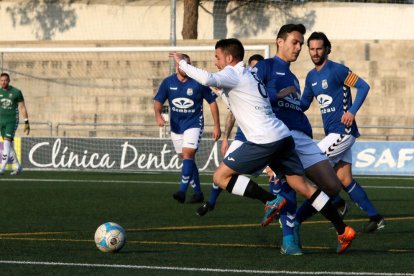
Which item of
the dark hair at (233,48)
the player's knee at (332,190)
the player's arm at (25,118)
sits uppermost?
the dark hair at (233,48)

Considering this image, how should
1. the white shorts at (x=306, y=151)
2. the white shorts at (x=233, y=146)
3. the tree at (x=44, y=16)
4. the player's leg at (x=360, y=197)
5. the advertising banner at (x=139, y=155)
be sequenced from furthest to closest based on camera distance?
the tree at (x=44, y=16)
the advertising banner at (x=139, y=155)
the player's leg at (x=360, y=197)
the white shorts at (x=233, y=146)
the white shorts at (x=306, y=151)

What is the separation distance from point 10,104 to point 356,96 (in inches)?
543

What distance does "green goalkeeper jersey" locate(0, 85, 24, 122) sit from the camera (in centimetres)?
2378

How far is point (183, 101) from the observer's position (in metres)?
16.7

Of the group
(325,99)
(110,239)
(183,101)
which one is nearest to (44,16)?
(183,101)

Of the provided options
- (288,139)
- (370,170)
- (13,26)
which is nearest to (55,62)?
(13,26)

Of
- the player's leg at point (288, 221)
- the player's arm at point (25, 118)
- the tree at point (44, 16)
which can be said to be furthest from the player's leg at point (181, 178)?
the tree at point (44, 16)

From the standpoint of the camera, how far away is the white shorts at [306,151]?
32.2 ft

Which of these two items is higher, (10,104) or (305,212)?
(10,104)

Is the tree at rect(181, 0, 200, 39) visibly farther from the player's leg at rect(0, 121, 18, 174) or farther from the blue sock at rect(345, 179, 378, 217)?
the blue sock at rect(345, 179, 378, 217)

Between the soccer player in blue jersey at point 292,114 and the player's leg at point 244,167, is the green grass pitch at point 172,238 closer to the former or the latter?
the soccer player in blue jersey at point 292,114

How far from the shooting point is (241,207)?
15484mm

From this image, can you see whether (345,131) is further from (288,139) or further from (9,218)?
(9,218)

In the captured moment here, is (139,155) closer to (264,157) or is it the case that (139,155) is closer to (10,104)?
(10,104)
